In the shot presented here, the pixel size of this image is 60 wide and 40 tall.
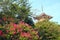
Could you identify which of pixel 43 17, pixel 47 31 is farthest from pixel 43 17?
pixel 47 31

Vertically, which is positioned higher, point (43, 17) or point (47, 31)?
point (43, 17)

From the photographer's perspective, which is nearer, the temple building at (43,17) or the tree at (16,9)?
the tree at (16,9)

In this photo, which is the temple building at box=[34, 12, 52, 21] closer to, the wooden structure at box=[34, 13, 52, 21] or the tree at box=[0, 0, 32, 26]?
the wooden structure at box=[34, 13, 52, 21]

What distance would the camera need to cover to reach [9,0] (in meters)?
26.3

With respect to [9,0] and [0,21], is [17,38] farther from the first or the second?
[9,0]

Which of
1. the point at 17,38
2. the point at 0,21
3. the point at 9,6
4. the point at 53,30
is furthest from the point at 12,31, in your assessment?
the point at 53,30

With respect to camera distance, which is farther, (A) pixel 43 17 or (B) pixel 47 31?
(A) pixel 43 17

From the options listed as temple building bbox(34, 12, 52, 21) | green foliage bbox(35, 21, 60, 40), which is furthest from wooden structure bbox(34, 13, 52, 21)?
green foliage bbox(35, 21, 60, 40)

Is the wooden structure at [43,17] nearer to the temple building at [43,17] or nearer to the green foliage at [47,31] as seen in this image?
the temple building at [43,17]

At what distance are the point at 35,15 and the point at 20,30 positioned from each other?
6.39m

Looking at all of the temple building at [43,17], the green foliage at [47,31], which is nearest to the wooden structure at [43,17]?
the temple building at [43,17]

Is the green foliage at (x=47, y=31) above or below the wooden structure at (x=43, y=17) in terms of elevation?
below

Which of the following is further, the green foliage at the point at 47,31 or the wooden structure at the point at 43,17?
the wooden structure at the point at 43,17

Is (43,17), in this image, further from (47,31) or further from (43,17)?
(47,31)
